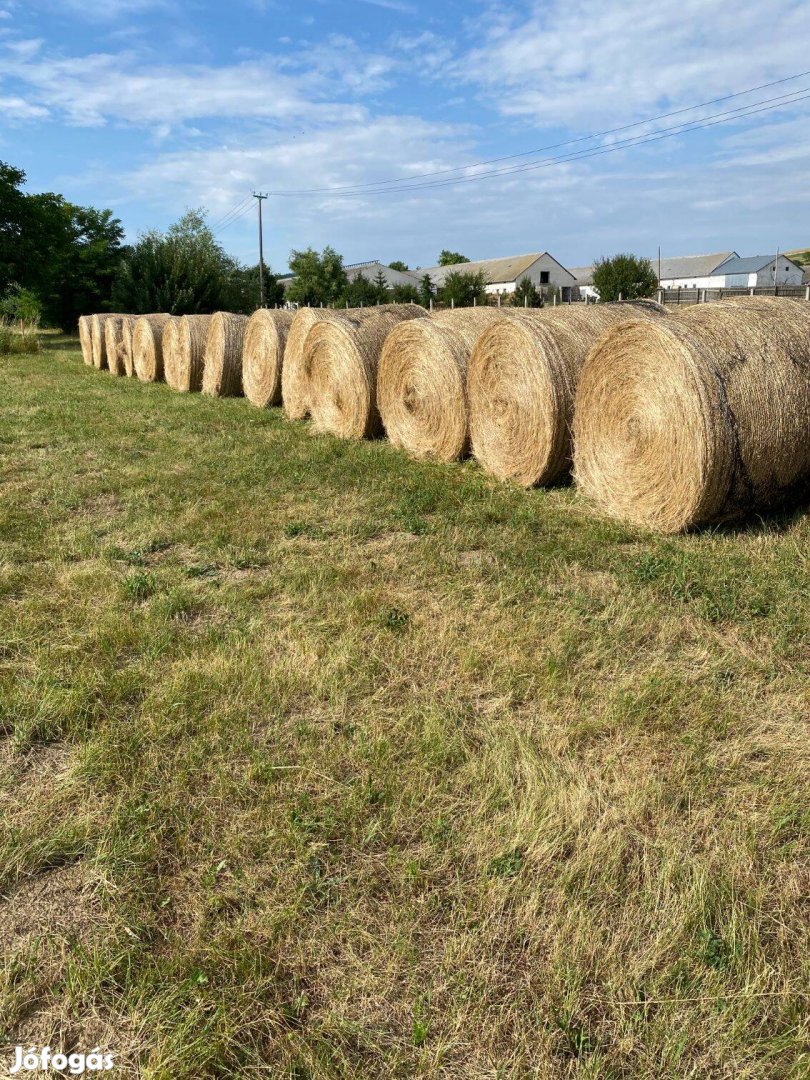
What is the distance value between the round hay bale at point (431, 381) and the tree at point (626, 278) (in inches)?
1244

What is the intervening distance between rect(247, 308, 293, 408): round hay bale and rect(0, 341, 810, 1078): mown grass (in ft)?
26.9

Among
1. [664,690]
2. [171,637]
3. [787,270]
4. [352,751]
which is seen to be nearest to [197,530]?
[171,637]

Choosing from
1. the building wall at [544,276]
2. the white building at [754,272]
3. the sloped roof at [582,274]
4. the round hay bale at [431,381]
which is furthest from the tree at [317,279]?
the round hay bale at [431,381]

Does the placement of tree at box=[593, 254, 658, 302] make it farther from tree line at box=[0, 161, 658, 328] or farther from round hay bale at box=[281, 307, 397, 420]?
round hay bale at box=[281, 307, 397, 420]

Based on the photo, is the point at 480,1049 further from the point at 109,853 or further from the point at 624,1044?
the point at 109,853

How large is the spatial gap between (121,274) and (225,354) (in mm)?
28775

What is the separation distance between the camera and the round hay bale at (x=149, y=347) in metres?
19.3

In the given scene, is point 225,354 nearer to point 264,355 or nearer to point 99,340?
point 264,355

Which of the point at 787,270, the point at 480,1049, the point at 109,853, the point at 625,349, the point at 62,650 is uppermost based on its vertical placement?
the point at 787,270

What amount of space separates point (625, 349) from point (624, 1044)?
562cm

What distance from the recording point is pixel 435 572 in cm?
541

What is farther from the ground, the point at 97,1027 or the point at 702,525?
the point at 702,525

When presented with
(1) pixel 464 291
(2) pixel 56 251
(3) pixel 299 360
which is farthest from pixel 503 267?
(3) pixel 299 360

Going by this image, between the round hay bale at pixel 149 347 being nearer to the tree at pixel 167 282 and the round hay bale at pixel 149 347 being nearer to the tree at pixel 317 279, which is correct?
the tree at pixel 167 282
